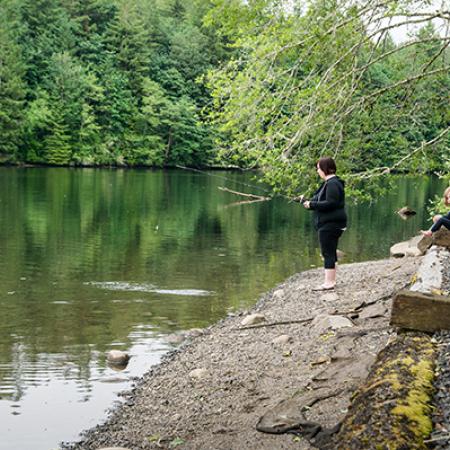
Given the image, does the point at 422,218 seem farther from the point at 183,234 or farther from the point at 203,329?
the point at 203,329

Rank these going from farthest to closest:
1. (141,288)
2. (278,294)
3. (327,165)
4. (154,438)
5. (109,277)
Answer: (109,277) → (141,288) → (278,294) → (327,165) → (154,438)

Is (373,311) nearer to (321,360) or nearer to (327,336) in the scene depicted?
(327,336)

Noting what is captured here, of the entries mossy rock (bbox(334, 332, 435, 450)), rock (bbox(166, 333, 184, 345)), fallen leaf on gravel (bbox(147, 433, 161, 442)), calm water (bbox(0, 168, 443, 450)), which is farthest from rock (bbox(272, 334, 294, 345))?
mossy rock (bbox(334, 332, 435, 450))

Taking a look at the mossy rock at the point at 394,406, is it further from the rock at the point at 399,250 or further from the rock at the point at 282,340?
the rock at the point at 399,250

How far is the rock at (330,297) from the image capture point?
12.0 m

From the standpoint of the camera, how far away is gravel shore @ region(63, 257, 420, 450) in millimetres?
6637

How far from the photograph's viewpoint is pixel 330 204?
38.0ft

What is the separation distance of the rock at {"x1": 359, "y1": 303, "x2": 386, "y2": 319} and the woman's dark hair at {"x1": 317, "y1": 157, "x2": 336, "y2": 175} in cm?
204

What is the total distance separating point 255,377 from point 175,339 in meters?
3.70

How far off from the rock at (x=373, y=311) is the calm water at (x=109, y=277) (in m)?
2.27

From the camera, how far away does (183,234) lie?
90.3 feet

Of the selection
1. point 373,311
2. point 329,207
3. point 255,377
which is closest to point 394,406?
point 255,377

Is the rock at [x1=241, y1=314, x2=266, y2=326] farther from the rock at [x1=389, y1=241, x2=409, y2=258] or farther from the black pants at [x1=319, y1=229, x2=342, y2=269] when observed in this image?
the rock at [x1=389, y1=241, x2=409, y2=258]

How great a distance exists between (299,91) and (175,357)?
4.06 metres
